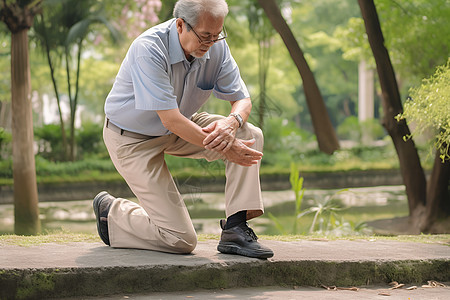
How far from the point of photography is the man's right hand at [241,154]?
2627mm

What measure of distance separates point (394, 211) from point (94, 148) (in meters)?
8.59

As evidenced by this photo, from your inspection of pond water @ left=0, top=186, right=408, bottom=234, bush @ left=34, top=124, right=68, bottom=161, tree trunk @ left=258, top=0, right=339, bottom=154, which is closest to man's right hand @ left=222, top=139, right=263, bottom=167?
pond water @ left=0, top=186, right=408, bottom=234

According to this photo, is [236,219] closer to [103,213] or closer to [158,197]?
[158,197]

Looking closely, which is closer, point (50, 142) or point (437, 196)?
point (437, 196)

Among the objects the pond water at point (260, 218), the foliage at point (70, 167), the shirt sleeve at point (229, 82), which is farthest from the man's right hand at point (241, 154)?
the foliage at point (70, 167)

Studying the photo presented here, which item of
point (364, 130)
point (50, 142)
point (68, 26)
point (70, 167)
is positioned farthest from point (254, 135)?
point (364, 130)

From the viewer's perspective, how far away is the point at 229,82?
292cm

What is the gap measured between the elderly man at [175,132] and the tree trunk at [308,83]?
15.3 feet

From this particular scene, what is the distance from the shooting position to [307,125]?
37594 mm

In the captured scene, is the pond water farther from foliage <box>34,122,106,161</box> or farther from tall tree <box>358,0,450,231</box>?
foliage <box>34,122,106,161</box>

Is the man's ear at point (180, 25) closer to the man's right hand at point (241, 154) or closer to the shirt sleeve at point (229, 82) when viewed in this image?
the shirt sleeve at point (229, 82)

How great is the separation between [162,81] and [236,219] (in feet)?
2.27

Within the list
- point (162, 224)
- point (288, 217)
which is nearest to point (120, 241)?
point (162, 224)

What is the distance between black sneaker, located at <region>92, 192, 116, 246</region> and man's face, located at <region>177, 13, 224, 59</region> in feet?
2.75
